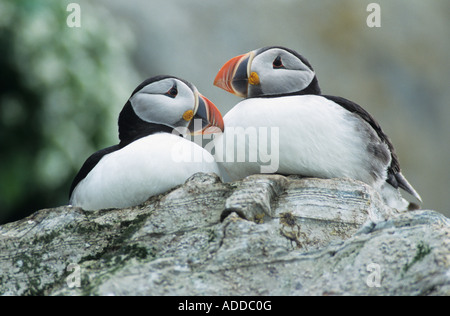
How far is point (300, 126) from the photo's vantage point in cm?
296

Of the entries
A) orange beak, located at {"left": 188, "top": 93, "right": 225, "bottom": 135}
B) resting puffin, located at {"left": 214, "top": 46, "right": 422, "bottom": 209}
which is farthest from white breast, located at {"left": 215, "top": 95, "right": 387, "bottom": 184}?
orange beak, located at {"left": 188, "top": 93, "right": 225, "bottom": 135}

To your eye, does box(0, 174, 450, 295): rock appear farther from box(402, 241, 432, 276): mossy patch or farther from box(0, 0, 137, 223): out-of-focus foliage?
box(0, 0, 137, 223): out-of-focus foliage

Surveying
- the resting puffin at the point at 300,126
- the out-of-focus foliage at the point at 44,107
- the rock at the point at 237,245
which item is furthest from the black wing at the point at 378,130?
the out-of-focus foliage at the point at 44,107

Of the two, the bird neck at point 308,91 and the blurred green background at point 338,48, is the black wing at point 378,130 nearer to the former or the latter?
the bird neck at point 308,91

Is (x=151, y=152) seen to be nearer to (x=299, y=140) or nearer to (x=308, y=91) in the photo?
(x=299, y=140)

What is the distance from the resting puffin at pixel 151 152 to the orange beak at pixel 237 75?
18cm

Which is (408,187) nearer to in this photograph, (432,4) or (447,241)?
(447,241)

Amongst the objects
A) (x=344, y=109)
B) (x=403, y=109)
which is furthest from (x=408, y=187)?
(x=403, y=109)

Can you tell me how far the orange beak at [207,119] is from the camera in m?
3.21

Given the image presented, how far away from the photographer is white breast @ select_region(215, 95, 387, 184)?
2.96 metres

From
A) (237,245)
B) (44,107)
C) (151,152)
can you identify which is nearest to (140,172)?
(151,152)

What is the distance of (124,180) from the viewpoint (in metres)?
2.88

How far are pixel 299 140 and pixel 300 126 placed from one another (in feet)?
0.22
